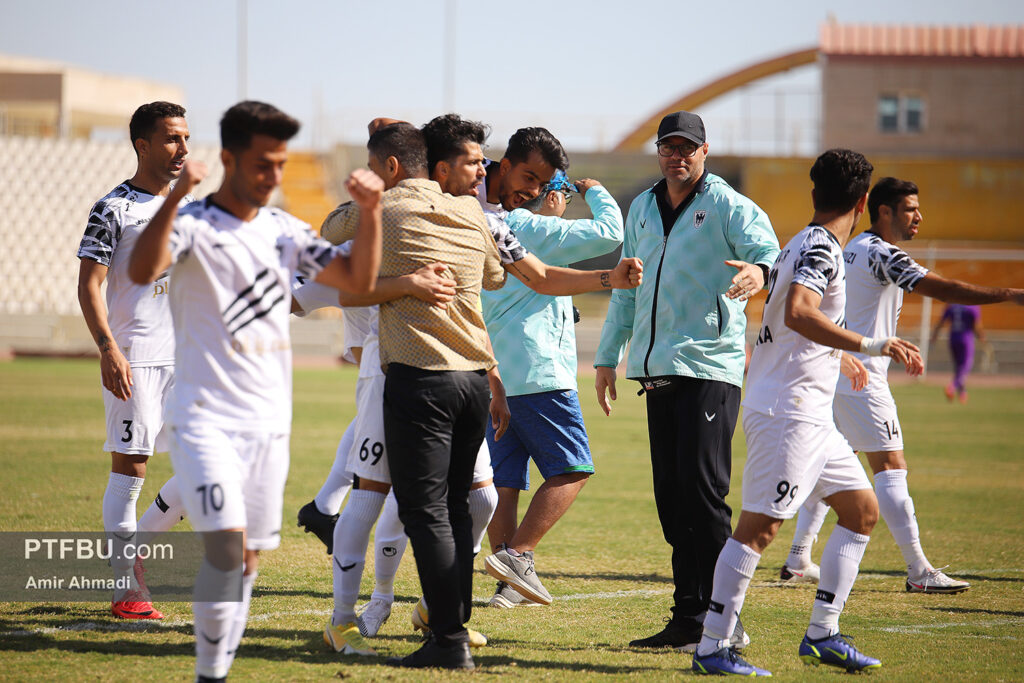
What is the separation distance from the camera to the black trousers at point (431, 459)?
413 centimetres

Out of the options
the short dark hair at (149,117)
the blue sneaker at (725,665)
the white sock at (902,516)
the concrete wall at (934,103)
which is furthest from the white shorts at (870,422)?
the concrete wall at (934,103)

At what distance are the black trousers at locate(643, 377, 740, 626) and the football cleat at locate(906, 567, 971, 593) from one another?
198 centimetres

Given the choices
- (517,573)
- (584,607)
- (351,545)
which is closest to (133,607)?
(351,545)

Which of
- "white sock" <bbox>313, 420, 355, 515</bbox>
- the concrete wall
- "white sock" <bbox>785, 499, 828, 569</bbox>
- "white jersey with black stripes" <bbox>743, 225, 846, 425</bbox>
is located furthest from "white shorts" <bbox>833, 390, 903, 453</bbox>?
the concrete wall

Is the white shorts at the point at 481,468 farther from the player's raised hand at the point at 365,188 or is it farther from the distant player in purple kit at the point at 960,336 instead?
the distant player in purple kit at the point at 960,336

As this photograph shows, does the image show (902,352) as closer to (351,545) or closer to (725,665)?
(725,665)

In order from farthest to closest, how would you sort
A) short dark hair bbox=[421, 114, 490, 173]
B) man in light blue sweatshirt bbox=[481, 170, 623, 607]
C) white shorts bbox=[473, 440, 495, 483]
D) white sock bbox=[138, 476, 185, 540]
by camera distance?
man in light blue sweatshirt bbox=[481, 170, 623, 607] → white sock bbox=[138, 476, 185, 540] → white shorts bbox=[473, 440, 495, 483] → short dark hair bbox=[421, 114, 490, 173]

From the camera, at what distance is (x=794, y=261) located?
430cm

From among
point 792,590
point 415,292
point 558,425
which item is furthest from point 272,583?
point 792,590

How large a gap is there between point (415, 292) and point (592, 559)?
135 inches

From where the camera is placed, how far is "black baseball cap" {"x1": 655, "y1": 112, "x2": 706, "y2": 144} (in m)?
5.11

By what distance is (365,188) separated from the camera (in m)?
3.54

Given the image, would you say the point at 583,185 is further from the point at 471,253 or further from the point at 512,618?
the point at 512,618

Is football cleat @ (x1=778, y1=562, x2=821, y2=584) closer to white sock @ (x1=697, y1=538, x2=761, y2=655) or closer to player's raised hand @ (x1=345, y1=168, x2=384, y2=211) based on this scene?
white sock @ (x1=697, y1=538, x2=761, y2=655)
